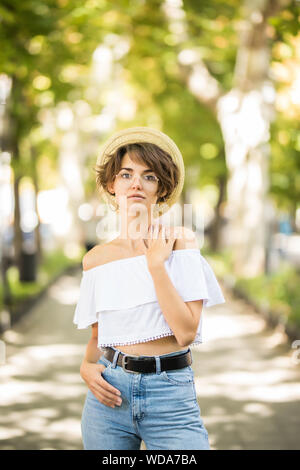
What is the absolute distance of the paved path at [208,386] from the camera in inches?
216

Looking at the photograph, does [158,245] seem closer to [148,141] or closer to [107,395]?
[148,141]

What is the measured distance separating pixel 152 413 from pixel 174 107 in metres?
22.6

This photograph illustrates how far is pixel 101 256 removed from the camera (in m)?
2.57

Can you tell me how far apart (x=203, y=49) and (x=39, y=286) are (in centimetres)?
738

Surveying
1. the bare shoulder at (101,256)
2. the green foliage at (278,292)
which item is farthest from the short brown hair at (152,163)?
the green foliage at (278,292)

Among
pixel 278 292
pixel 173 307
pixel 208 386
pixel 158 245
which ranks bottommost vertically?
pixel 173 307

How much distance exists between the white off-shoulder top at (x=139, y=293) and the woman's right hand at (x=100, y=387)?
96 mm

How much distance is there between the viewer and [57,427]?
18.6 ft

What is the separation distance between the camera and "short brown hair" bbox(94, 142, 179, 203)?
8.32 feet

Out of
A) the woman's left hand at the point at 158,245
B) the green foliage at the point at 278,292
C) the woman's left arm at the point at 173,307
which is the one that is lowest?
the woman's left arm at the point at 173,307

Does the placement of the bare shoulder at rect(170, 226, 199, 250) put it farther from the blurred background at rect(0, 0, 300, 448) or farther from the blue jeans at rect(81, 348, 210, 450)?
the blurred background at rect(0, 0, 300, 448)

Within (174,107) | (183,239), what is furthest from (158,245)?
(174,107)

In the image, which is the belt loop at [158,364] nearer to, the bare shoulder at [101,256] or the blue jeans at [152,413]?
the blue jeans at [152,413]

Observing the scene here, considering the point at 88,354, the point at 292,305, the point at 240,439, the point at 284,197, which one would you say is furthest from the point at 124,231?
the point at 284,197
